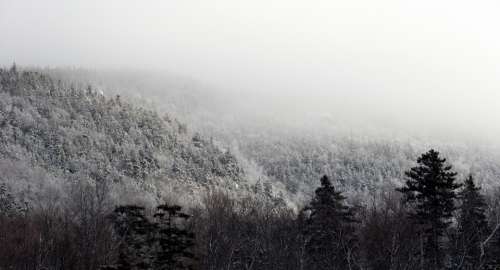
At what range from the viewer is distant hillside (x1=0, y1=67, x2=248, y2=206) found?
131 meters

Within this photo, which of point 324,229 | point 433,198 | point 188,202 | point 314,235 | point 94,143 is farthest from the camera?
point 94,143

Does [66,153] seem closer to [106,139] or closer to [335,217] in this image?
[106,139]

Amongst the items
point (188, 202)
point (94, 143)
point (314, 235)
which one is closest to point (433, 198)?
point (314, 235)

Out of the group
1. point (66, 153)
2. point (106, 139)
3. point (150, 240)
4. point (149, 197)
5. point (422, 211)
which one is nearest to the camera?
point (150, 240)

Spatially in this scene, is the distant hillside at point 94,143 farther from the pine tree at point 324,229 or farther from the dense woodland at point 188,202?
the pine tree at point 324,229

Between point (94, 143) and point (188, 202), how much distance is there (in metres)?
49.2

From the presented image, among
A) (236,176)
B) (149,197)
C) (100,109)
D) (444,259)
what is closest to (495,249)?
(444,259)

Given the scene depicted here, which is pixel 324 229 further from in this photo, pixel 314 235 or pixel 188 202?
pixel 188 202

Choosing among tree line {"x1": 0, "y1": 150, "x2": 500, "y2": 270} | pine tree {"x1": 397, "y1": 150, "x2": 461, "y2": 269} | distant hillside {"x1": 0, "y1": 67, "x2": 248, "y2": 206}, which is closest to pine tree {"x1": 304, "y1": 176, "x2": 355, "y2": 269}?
tree line {"x1": 0, "y1": 150, "x2": 500, "y2": 270}

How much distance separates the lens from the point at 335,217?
136ft

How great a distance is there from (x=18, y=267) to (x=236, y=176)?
128 metres

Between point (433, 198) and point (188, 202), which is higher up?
point (433, 198)

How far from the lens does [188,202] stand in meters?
116

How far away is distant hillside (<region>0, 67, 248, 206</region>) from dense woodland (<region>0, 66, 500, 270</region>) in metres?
0.47
